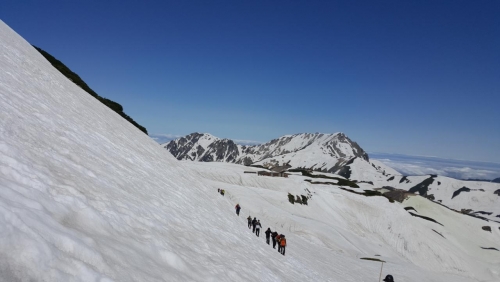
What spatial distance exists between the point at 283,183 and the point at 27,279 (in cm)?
7359

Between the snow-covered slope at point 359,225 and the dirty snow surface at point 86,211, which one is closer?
the dirty snow surface at point 86,211

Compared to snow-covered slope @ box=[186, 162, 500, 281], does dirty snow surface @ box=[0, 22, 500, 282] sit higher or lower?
higher

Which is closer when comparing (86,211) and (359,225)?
(86,211)

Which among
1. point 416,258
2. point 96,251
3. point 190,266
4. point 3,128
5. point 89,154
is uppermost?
point 3,128

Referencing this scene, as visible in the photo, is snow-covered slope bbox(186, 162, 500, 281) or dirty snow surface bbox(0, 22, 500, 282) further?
snow-covered slope bbox(186, 162, 500, 281)

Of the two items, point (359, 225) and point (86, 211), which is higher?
point (86, 211)

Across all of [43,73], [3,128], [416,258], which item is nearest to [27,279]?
[3,128]

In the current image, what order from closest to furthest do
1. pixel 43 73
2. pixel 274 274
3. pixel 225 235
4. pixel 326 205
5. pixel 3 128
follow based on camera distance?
pixel 3 128 → pixel 274 274 → pixel 225 235 → pixel 43 73 → pixel 326 205

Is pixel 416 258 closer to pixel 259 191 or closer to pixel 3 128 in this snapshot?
pixel 259 191

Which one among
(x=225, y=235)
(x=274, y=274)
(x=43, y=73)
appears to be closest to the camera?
(x=274, y=274)

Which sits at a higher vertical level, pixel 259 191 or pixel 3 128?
pixel 3 128

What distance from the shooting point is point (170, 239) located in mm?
10086

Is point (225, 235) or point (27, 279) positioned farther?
point (225, 235)

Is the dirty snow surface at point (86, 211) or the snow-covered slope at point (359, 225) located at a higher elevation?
the dirty snow surface at point (86, 211)
